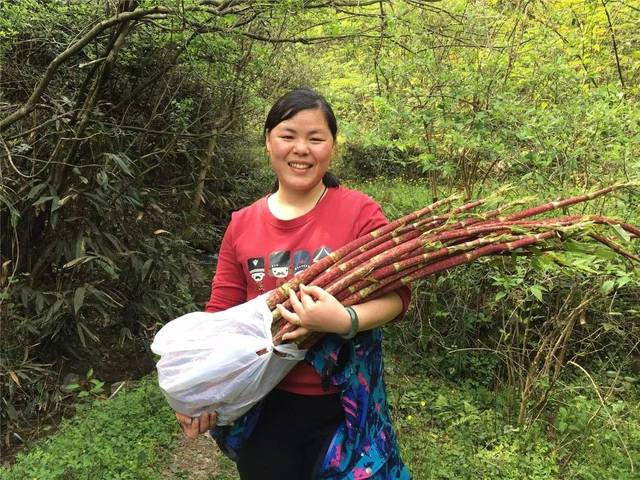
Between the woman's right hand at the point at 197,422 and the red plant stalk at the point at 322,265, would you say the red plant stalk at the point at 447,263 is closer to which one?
the red plant stalk at the point at 322,265

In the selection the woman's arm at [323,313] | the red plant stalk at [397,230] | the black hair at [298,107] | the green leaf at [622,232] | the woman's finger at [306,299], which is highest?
the black hair at [298,107]

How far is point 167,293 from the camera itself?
15.6ft

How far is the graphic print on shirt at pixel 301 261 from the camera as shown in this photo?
4.80 feet

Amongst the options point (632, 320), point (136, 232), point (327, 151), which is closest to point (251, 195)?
point (136, 232)

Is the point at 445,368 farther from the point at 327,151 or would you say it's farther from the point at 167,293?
the point at 327,151

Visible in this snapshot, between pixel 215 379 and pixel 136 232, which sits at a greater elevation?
pixel 215 379

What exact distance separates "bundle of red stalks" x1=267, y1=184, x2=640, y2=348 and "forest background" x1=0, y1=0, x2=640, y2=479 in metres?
1.27

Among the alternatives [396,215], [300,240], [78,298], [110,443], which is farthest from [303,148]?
[396,215]

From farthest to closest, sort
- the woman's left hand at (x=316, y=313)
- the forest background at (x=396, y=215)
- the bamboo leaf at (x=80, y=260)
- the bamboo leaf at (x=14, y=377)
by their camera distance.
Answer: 1. the bamboo leaf at (x=80, y=260)
2. the bamboo leaf at (x=14, y=377)
3. the forest background at (x=396, y=215)
4. the woman's left hand at (x=316, y=313)

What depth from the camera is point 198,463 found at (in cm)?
318

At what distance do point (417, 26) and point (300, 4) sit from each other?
102 cm

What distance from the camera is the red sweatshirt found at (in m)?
1.46

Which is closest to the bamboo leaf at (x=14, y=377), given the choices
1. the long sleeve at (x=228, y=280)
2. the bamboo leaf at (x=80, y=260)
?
the bamboo leaf at (x=80, y=260)

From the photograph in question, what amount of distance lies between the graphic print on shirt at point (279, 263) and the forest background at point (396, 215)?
1.59 meters
